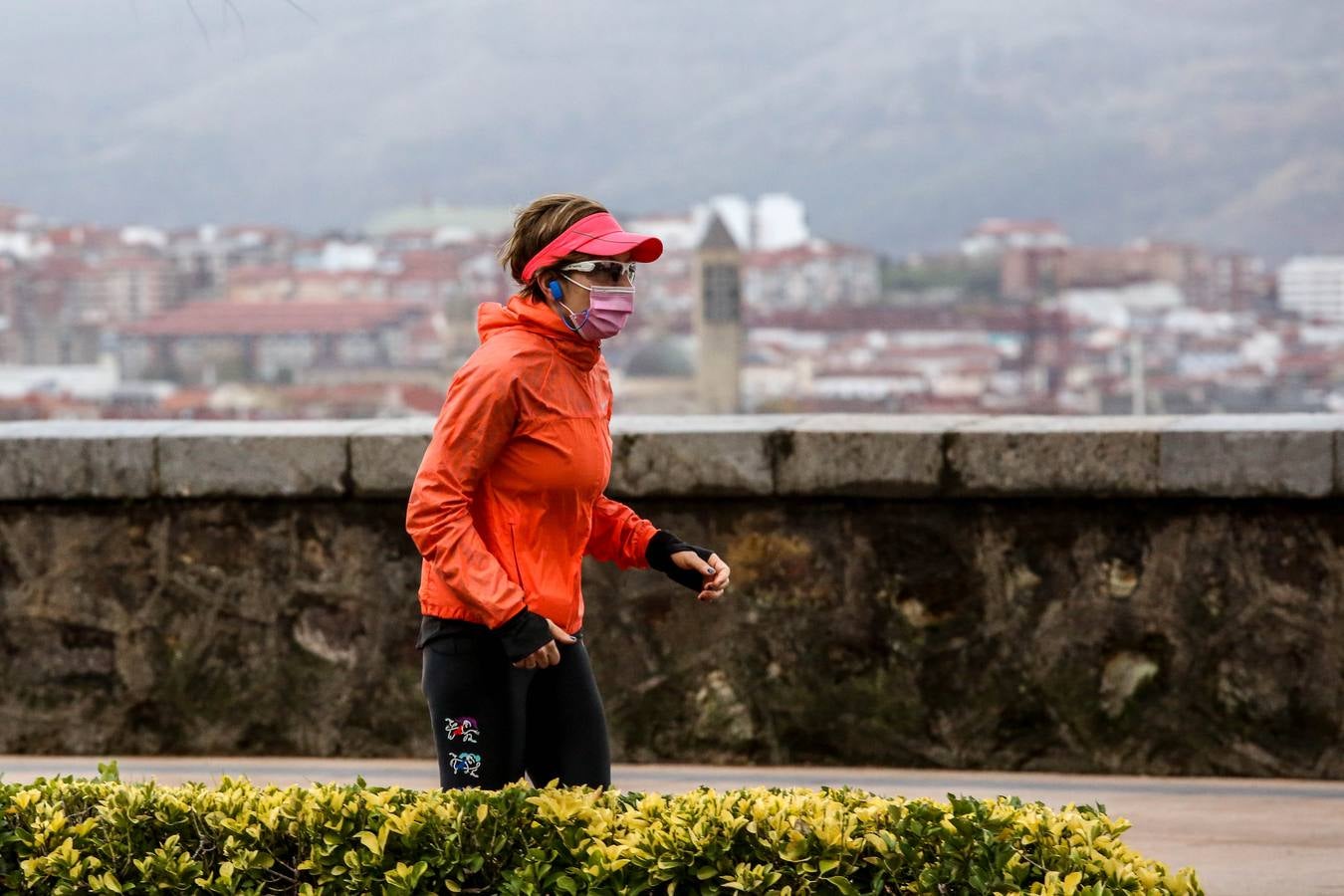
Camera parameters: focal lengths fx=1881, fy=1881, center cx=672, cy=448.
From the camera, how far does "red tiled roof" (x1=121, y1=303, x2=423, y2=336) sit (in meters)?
142

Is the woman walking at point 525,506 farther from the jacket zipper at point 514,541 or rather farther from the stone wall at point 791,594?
the stone wall at point 791,594

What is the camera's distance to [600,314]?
333cm

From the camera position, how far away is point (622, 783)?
223 inches

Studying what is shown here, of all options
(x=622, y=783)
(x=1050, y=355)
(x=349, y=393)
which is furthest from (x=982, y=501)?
(x=1050, y=355)

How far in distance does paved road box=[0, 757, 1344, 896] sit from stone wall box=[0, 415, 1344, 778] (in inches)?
3.7

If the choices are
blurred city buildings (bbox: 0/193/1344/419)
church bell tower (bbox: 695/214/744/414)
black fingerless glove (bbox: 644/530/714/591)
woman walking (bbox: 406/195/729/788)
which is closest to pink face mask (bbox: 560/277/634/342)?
woman walking (bbox: 406/195/729/788)

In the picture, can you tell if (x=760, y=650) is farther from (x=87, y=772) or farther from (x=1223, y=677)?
(x=87, y=772)

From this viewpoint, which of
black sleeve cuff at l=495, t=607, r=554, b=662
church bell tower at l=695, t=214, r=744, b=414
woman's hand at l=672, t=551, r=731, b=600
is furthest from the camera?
church bell tower at l=695, t=214, r=744, b=414

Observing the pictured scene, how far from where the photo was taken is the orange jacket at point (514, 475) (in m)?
3.21

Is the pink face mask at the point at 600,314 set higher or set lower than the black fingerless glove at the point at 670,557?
higher

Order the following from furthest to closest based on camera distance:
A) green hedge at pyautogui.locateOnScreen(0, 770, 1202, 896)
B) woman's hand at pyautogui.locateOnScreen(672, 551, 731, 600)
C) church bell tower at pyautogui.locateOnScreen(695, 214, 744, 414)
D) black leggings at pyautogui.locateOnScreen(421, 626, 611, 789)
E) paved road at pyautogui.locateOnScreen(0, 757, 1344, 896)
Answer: church bell tower at pyautogui.locateOnScreen(695, 214, 744, 414)
paved road at pyautogui.locateOnScreen(0, 757, 1344, 896)
woman's hand at pyautogui.locateOnScreen(672, 551, 731, 600)
black leggings at pyautogui.locateOnScreen(421, 626, 611, 789)
green hedge at pyautogui.locateOnScreen(0, 770, 1202, 896)

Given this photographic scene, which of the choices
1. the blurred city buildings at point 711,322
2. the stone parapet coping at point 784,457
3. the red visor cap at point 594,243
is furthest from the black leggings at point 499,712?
the blurred city buildings at point 711,322

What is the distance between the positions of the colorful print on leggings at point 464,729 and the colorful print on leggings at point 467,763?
0.02m

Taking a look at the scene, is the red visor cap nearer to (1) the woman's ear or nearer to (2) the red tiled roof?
(1) the woman's ear
